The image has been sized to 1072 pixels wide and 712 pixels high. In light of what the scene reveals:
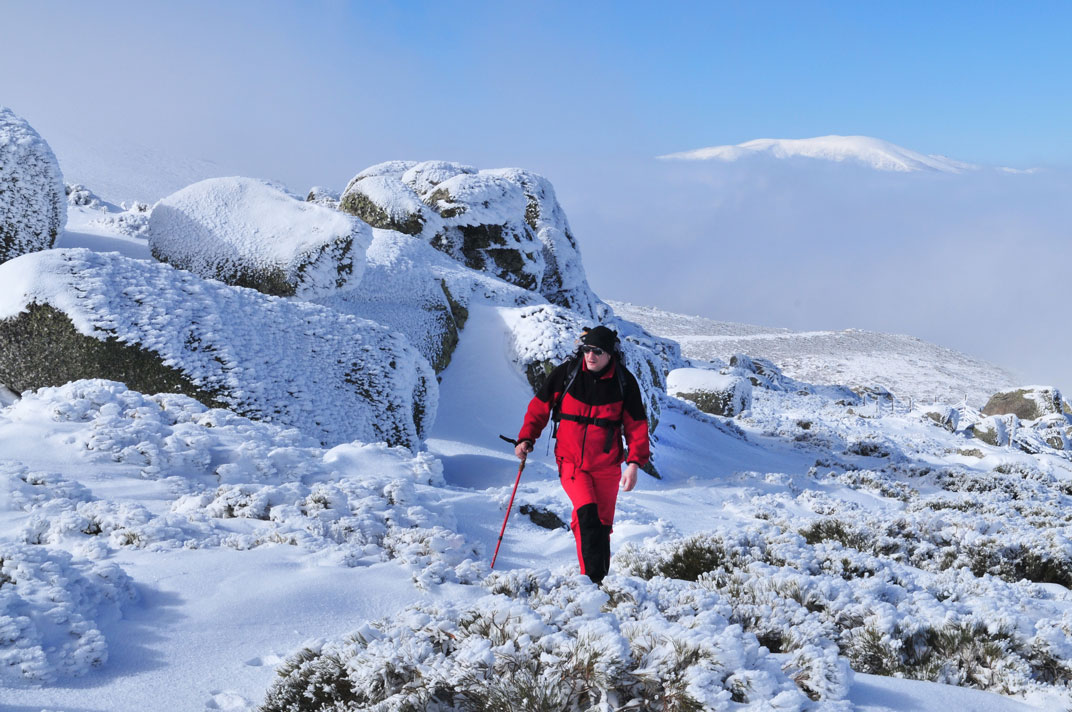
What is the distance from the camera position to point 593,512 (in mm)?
5363

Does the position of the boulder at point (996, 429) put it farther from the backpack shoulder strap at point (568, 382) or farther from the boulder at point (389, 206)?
the backpack shoulder strap at point (568, 382)

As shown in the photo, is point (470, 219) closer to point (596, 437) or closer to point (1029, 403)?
point (596, 437)

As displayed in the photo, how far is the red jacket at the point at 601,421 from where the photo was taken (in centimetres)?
543

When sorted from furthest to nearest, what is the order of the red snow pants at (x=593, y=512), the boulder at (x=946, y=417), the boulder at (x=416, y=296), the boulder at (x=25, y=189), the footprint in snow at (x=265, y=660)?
the boulder at (x=946, y=417) → the boulder at (x=416, y=296) → the boulder at (x=25, y=189) → the red snow pants at (x=593, y=512) → the footprint in snow at (x=265, y=660)

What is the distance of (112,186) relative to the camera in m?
46.1

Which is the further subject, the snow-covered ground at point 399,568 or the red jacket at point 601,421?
the red jacket at point 601,421

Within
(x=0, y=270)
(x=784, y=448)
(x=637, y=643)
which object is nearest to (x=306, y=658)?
(x=637, y=643)

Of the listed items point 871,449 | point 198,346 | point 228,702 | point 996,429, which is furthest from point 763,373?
point 228,702

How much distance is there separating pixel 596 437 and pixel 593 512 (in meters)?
0.60

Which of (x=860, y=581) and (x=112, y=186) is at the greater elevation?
(x=112, y=186)

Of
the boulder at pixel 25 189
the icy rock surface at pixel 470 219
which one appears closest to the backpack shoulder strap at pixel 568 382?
the boulder at pixel 25 189

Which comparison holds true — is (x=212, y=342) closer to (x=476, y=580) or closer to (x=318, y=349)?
(x=318, y=349)

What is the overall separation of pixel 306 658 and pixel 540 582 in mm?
1802

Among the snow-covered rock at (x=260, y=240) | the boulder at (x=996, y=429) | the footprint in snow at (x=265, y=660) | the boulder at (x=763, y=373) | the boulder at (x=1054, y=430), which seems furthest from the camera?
the boulder at (x=763, y=373)
